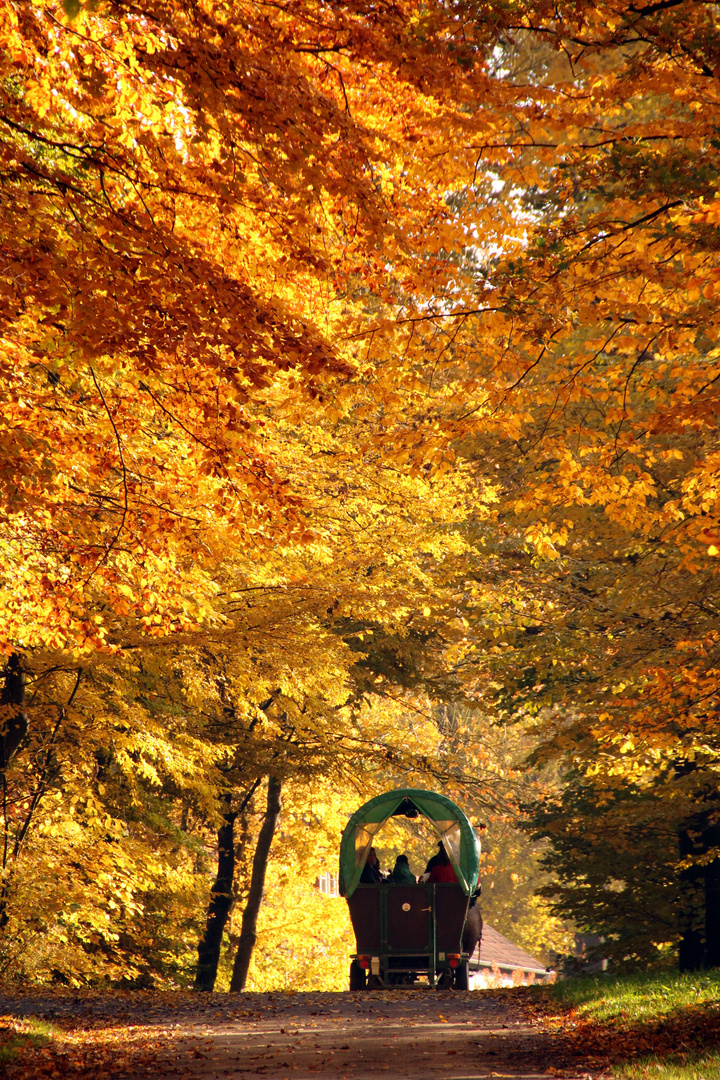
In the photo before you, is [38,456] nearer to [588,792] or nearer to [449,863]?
[449,863]

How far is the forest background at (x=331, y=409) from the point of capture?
6.40 meters

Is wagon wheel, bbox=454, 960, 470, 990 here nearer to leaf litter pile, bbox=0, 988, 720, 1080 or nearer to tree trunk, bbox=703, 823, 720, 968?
leaf litter pile, bbox=0, 988, 720, 1080

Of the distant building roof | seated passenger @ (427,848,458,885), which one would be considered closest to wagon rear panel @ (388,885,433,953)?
seated passenger @ (427,848,458,885)

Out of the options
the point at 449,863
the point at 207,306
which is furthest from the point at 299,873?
the point at 207,306

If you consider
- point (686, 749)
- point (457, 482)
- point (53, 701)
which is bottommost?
point (686, 749)

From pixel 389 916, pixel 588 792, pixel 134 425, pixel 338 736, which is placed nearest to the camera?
pixel 134 425

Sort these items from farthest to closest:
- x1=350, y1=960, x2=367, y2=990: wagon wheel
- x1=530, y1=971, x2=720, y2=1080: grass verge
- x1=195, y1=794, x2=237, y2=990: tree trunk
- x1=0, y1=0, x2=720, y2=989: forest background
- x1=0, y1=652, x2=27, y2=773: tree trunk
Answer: x1=195, y1=794, x2=237, y2=990: tree trunk → x1=350, y1=960, x2=367, y2=990: wagon wheel → x1=0, y1=652, x2=27, y2=773: tree trunk → x1=530, y1=971, x2=720, y2=1080: grass verge → x1=0, y1=0, x2=720, y2=989: forest background

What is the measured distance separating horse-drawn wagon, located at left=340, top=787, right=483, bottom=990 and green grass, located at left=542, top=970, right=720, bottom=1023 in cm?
166

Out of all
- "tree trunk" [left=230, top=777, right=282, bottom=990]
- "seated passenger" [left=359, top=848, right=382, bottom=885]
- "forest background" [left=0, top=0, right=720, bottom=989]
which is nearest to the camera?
"forest background" [left=0, top=0, right=720, bottom=989]

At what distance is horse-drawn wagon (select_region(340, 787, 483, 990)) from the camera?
13344 mm

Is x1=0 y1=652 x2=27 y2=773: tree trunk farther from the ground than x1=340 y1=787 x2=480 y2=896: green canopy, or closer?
farther from the ground

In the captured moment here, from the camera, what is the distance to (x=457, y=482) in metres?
14.3

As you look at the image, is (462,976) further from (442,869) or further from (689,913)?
(689,913)

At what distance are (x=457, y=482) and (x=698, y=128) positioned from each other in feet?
26.9
